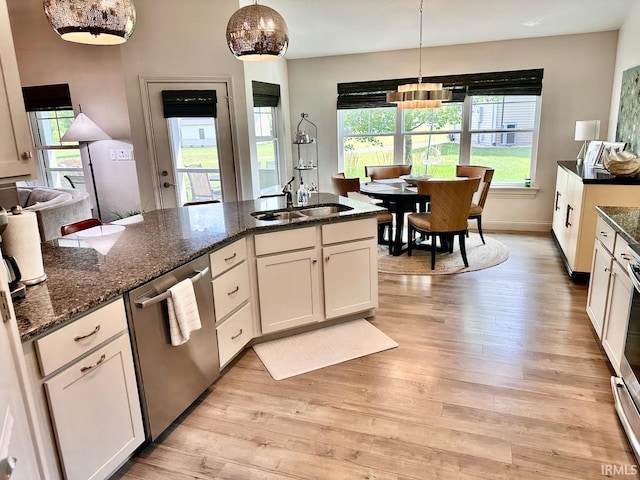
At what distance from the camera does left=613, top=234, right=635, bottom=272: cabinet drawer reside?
7.11 ft

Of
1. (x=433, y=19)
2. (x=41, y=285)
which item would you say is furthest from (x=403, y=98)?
(x=41, y=285)

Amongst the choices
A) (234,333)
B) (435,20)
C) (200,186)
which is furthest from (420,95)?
(234,333)

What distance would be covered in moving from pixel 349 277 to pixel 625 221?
1692mm

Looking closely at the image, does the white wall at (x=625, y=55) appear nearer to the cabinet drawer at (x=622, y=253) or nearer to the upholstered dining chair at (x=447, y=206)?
the upholstered dining chair at (x=447, y=206)

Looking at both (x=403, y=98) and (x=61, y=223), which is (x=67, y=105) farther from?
(x=403, y=98)

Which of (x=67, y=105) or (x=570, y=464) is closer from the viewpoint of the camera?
(x=570, y=464)

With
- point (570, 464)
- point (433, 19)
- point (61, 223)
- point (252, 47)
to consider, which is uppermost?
point (433, 19)

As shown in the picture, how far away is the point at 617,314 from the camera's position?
2.31m

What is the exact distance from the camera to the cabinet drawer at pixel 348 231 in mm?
2898

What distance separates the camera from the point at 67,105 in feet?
16.6

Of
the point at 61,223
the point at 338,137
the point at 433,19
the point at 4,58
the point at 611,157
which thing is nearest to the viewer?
the point at 4,58

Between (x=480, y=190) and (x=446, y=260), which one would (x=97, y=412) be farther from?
(x=480, y=190)

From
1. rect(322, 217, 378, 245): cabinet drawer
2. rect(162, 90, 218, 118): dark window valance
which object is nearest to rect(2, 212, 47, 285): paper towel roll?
rect(322, 217, 378, 245): cabinet drawer

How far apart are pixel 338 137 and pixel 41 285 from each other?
530cm
